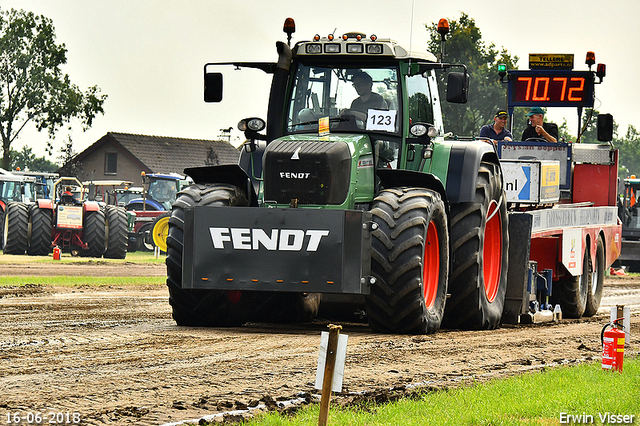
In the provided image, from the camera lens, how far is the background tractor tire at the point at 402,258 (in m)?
9.29

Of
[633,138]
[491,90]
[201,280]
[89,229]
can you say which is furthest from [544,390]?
[633,138]

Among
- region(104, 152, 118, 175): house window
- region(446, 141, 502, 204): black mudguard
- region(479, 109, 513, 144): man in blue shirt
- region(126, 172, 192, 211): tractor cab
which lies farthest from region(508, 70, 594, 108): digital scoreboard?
region(104, 152, 118, 175): house window

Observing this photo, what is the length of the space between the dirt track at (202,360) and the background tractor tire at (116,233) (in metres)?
17.5

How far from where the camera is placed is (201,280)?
942 centimetres

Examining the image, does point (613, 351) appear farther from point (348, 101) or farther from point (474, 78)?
point (474, 78)

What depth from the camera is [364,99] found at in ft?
34.5

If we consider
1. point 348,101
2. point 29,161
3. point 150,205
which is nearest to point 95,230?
point 150,205

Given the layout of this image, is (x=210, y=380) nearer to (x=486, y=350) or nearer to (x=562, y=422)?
(x=562, y=422)

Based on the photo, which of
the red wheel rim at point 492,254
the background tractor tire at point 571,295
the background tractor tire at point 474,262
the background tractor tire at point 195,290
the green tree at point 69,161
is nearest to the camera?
the background tractor tire at point 195,290

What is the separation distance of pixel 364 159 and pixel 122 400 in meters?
4.74

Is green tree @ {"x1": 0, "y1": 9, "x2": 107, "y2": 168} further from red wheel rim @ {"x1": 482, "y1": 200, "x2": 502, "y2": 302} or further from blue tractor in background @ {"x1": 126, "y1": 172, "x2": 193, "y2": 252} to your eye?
red wheel rim @ {"x1": 482, "y1": 200, "x2": 502, "y2": 302}

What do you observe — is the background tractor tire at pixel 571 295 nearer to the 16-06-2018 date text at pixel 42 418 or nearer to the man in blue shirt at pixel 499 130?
the man in blue shirt at pixel 499 130

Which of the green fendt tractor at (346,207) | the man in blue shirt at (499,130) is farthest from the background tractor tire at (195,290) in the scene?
the man in blue shirt at (499,130)

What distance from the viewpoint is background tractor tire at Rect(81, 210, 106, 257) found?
97.8ft
